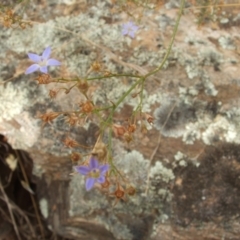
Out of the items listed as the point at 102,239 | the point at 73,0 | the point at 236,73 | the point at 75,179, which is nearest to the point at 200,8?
the point at 236,73

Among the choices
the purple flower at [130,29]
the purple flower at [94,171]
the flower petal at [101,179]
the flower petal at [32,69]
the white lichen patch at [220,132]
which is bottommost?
the white lichen patch at [220,132]

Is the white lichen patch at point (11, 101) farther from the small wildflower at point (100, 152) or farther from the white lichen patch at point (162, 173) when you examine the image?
the small wildflower at point (100, 152)

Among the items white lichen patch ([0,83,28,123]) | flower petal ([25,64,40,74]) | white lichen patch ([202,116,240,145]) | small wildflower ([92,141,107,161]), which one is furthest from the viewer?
white lichen patch ([0,83,28,123])

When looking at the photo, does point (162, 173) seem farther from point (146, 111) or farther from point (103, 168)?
point (103, 168)

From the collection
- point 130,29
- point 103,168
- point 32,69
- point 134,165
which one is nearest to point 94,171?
point 103,168

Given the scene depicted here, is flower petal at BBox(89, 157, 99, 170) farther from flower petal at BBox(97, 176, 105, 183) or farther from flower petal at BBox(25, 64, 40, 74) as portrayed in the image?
flower petal at BBox(25, 64, 40, 74)

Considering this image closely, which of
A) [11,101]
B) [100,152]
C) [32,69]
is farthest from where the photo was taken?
[11,101]

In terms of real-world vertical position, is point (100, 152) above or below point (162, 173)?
above

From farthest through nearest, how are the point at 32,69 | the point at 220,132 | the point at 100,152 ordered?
1. the point at 220,132
2. the point at 32,69
3. the point at 100,152

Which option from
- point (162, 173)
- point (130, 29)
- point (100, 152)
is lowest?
point (162, 173)

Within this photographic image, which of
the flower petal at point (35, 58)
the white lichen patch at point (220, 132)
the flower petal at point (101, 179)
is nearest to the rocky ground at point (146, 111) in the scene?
the white lichen patch at point (220, 132)

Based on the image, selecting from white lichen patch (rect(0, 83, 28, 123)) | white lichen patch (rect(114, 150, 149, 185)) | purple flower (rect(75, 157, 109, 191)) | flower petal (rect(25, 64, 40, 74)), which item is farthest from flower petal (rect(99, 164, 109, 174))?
white lichen patch (rect(0, 83, 28, 123))
